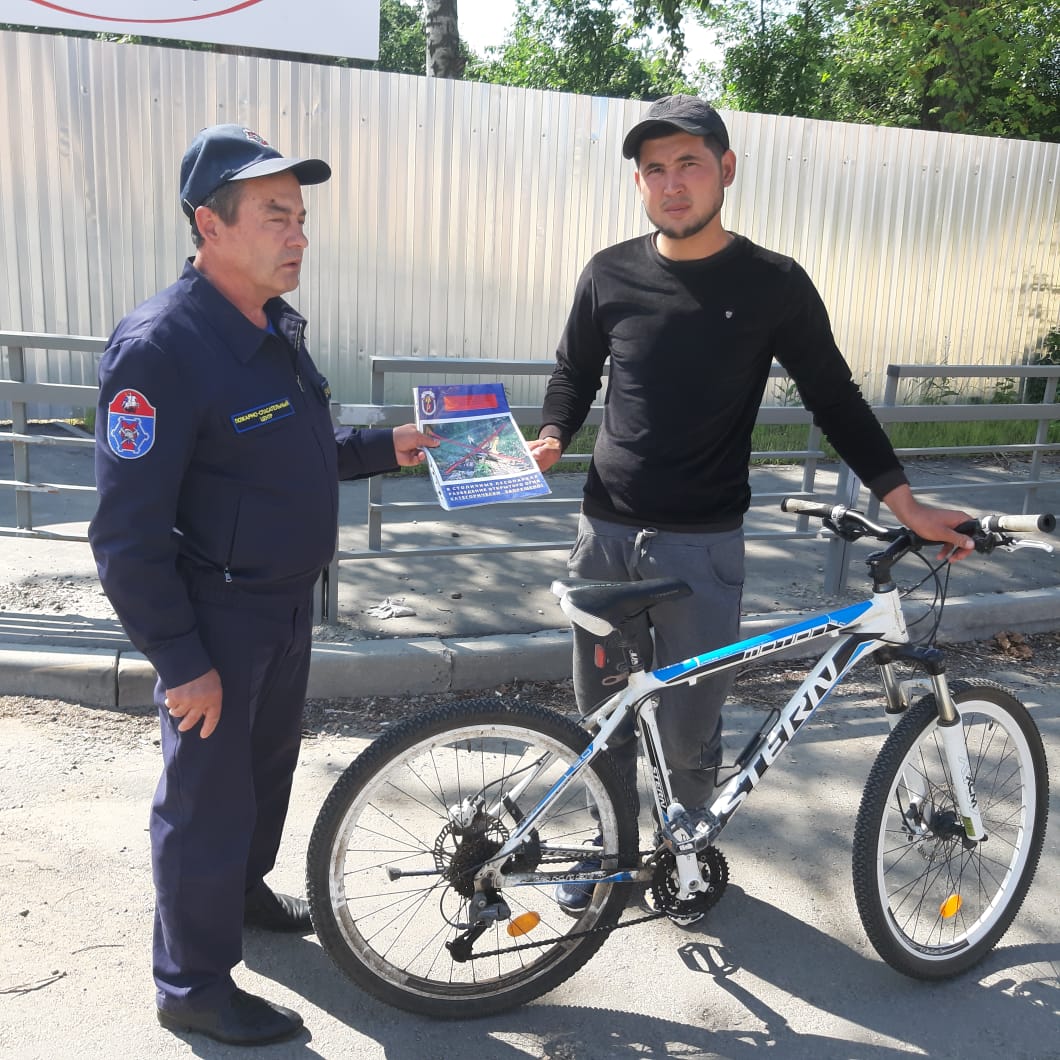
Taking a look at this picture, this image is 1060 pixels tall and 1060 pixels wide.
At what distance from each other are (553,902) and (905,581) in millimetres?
3728

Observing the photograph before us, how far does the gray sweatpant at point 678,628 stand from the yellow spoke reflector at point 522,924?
52 centimetres

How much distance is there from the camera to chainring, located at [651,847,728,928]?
9.60ft

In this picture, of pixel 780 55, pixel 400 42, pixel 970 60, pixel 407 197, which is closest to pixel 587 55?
pixel 780 55

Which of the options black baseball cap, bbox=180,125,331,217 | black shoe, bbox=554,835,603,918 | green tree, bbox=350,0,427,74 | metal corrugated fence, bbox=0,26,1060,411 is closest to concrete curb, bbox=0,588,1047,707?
black shoe, bbox=554,835,603,918

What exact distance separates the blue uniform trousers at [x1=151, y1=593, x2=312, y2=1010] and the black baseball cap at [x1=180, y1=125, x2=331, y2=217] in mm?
908

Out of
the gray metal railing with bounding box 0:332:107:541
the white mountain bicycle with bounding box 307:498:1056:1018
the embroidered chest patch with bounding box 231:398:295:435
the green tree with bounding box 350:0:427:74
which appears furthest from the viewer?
the green tree with bounding box 350:0:427:74

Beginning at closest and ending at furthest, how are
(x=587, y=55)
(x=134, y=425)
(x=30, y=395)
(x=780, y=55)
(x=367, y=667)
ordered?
(x=134, y=425), (x=367, y=667), (x=30, y=395), (x=780, y=55), (x=587, y=55)

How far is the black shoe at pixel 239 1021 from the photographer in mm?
2664

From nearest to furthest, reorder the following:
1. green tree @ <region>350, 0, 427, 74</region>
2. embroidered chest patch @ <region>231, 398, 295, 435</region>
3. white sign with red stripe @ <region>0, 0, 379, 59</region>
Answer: embroidered chest patch @ <region>231, 398, 295, 435</region>, white sign with red stripe @ <region>0, 0, 379, 59</region>, green tree @ <region>350, 0, 427, 74</region>

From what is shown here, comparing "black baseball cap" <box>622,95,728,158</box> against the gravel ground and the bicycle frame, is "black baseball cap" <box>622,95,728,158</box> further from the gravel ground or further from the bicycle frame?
the gravel ground

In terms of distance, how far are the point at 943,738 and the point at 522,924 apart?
122cm

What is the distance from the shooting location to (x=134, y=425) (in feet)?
7.55

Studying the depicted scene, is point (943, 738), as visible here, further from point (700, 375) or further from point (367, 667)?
point (367, 667)

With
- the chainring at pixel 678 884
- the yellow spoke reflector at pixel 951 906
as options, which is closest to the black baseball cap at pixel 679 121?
the chainring at pixel 678 884
